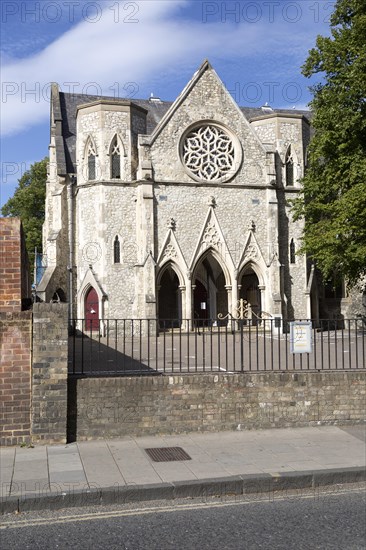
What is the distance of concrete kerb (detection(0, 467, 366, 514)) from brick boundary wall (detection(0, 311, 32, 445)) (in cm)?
266

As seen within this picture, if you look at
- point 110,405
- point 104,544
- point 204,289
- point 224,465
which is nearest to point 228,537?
point 104,544

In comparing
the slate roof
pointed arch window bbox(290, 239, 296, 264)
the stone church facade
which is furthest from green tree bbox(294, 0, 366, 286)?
the slate roof

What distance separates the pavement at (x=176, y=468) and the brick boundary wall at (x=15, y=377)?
0.32 m

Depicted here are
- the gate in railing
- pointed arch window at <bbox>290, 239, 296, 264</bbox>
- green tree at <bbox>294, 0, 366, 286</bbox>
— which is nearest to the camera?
the gate in railing

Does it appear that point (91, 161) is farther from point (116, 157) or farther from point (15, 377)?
point (15, 377)

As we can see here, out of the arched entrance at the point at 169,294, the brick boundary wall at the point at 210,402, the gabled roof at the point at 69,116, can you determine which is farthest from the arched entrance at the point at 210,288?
the brick boundary wall at the point at 210,402

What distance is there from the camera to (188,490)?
23.2ft

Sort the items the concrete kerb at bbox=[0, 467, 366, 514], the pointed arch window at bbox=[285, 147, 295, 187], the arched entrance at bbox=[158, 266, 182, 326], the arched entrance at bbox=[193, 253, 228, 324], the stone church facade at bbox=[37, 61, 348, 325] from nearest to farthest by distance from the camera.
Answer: the concrete kerb at bbox=[0, 467, 366, 514] < the stone church facade at bbox=[37, 61, 348, 325] < the pointed arch window at bbox=[285, 147, 295, 187] < the arched entrance at bbox=[158, 266, 182, 326] < the arched entrance at bbox=[193, 253, 228, 324]

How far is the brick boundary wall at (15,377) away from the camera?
9141mm

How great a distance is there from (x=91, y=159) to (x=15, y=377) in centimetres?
2028

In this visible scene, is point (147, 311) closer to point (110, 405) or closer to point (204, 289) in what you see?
point (204, 289)

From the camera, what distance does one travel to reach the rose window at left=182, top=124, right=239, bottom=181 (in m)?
28.4

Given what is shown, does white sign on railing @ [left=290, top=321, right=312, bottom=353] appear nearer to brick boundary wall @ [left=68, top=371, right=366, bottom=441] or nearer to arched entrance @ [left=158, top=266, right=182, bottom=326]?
brick boundary wall @ [left=68, top=371, right=366, bottom=441]

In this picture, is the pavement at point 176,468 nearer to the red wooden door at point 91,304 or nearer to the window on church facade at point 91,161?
the red wooden door at point 91,304
